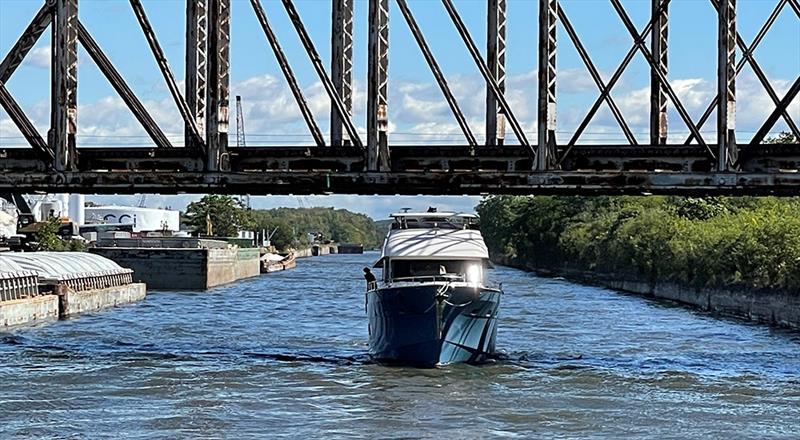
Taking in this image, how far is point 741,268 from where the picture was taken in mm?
74625

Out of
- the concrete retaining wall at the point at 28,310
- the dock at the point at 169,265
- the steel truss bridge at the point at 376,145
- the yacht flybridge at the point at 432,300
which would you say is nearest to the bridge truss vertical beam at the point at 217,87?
the steel truss bridge at the point at 376,145

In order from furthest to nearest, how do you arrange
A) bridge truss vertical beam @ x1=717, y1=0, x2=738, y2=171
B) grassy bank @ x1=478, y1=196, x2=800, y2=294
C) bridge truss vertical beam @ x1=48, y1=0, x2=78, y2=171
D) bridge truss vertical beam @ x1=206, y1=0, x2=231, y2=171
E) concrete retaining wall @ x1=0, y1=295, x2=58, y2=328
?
grassy bank @ x1=478, y1=196, x2=800, y2=294, concrete retaining wall @ x1=0, y1=295, x2=58, y2=328, bridge truss vertical beam @ x1=48, y1=0, x2=78, y2=171, bridge truss vertical beam @ x1=206, y1=0, x2=231, y2=171, bridge truss vertical beam @ x1=717, y1=0, x2=738, y2=171

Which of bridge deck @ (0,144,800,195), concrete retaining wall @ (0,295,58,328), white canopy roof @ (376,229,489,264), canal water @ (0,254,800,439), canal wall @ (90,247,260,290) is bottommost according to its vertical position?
canal water @ (0,254,800,439)

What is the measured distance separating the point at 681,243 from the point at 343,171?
60.1m

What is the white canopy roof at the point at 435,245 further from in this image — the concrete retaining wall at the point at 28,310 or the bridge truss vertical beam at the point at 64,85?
the concrete retaining wall at the point at 28,310

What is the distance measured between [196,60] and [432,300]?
969cm

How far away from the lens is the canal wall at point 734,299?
64.4m

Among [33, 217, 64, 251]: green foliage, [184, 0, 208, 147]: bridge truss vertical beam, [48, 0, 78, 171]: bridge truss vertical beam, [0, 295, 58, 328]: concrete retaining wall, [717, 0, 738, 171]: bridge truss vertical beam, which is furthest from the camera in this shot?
[33, 217, 64, 251]: green foliage

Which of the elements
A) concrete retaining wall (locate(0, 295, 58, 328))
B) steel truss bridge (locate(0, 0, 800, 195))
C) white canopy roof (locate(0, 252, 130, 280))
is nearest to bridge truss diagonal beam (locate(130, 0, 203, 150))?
steel truss bridge (locate(0, 0, 800, 195))

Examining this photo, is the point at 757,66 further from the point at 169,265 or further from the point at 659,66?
the point at 169,265

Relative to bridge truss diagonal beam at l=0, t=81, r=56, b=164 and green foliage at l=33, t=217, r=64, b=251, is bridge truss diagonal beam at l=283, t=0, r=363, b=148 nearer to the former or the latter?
bridge truss diagonal beam at l=0, t=81, r=56, b=164

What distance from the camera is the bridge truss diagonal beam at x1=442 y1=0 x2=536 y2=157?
34844 millimetres

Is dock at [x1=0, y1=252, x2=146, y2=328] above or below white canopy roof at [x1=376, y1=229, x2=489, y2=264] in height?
below

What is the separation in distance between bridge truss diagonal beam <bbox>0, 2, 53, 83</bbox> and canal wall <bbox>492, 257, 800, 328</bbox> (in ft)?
121
